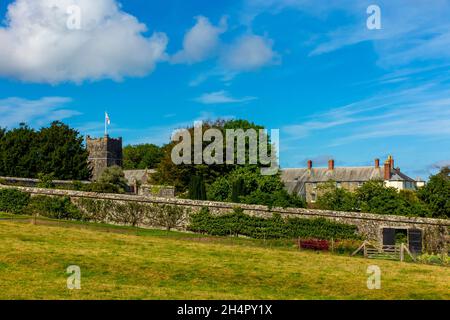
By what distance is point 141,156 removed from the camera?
12850 cm

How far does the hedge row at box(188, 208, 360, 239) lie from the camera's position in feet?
142

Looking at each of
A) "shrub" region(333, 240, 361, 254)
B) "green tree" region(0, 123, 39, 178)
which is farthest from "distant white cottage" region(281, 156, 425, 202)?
"shrub" region(333, 240, 361, 254)

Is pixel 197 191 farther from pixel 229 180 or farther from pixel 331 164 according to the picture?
pixel 331 164

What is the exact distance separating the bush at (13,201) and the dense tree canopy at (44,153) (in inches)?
845

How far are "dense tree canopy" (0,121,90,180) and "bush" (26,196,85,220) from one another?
22872 millimetres

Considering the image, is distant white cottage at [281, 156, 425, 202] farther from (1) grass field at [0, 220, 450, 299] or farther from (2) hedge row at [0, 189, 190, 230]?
(1) grass field at [0, 220, 450, 299]

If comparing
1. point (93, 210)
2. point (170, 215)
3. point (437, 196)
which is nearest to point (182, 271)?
point (170, 215)

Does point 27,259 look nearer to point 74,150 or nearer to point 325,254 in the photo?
point 325,254

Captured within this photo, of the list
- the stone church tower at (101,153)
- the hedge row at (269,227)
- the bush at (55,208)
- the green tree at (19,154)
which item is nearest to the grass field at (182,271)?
the hedge row at (269,227)

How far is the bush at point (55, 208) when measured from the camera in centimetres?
4697

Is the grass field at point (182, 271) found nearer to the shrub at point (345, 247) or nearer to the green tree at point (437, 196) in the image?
the shrub at point (345, 247)
